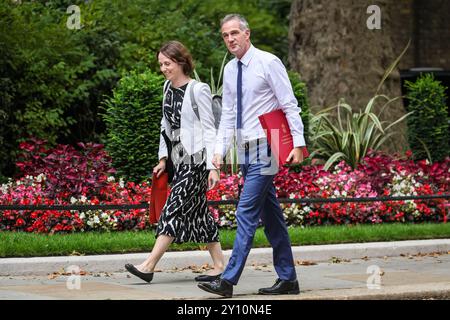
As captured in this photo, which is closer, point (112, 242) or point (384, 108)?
point (112, 242)

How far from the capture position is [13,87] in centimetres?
1456

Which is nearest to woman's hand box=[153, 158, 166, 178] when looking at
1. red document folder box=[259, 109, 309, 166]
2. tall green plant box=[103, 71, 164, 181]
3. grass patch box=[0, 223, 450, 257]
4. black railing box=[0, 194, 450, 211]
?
red document folder box=[259, 109, 309, 166]

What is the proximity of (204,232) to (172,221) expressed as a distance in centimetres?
35

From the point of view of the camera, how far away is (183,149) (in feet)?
30.1

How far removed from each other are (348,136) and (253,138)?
7.29m

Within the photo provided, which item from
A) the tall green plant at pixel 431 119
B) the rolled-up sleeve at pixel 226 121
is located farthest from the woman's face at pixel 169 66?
the tall green plant at pixel 431 119

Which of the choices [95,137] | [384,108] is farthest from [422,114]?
[95,137]

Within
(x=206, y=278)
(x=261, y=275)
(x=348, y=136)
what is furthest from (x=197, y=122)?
(x=348, y=136)

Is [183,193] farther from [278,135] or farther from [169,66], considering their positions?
[278,135]

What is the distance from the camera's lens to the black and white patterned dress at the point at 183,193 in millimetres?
9164

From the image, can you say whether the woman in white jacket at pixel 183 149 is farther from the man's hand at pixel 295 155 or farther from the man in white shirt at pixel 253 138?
the man's hand at pixel 295 155

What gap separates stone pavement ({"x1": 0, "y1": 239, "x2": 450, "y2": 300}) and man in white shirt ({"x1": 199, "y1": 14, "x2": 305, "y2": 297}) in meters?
0.26
